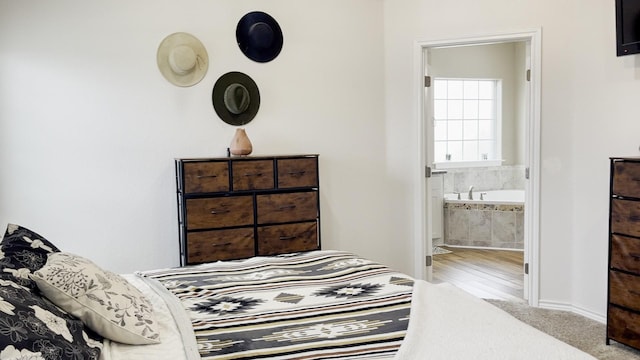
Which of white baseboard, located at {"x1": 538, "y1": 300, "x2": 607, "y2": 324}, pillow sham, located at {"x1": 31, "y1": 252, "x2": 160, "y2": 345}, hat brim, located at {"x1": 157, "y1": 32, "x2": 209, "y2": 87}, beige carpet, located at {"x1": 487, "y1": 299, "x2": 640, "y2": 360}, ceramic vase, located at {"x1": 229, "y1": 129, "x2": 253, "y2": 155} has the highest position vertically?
hat brim, located at {"x1": 157, "y1": 32, "x2": 209, "y2": 87}

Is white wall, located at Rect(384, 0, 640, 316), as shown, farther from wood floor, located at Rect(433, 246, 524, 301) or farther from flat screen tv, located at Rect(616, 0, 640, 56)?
wood floor, located at Rect(433, 246, 524, 301)

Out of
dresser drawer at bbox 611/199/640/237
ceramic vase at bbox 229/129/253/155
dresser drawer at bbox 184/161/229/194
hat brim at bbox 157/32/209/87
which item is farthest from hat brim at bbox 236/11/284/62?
dresser drawer at bbox 611/199/640/237

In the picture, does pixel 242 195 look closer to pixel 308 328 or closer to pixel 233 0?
pixel 233 0

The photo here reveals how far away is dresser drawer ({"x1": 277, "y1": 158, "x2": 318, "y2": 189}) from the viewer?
377 cm

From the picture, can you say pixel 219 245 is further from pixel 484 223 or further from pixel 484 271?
pixel 484 223

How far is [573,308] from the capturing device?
3.87 m

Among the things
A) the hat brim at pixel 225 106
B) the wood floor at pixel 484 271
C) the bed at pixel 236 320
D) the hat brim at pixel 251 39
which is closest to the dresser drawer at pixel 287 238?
the hat brim at pixel 225 106

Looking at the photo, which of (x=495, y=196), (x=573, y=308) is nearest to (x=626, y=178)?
(x=573, y=308)

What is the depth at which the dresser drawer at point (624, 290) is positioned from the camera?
2984mm

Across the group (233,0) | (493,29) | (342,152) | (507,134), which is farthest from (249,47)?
(507,134)

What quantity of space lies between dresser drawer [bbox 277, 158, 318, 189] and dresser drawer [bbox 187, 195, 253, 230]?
0.28 meters

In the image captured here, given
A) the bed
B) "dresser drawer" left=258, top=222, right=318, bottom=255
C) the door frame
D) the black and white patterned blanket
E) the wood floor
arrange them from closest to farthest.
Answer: the bed → the black and white patterned blanket → "dresser drawer" left=258, top=222, right=318, bottom=255 → the door frame → the wood floor

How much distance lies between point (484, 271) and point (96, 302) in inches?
164

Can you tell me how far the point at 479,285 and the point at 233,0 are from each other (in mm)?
3065
